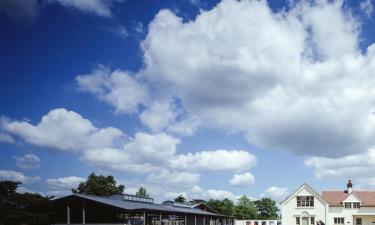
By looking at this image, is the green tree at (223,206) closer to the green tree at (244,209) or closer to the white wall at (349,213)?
the green tree at (244,209)

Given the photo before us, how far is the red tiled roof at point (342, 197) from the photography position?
6850cm

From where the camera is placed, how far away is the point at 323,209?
66.8 meters

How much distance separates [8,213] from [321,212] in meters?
42.5

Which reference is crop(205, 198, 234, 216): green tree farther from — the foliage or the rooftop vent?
the foliage

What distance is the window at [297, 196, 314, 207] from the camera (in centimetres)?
6744

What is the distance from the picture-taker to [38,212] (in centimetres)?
4747

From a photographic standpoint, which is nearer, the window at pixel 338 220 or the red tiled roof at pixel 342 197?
the window at pixel 338 220

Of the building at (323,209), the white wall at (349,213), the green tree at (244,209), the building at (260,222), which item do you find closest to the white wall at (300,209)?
the building at (323,209)

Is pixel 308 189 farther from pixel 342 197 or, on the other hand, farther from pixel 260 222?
pixel 260 222

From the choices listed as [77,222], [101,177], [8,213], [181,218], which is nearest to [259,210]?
[101,177]

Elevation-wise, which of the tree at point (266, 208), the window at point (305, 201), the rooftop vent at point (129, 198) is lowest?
the tree at point (266, 208)

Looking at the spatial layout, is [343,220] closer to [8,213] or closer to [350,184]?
[350,184]

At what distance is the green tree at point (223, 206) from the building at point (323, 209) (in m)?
30.0

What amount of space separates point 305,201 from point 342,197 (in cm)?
615
